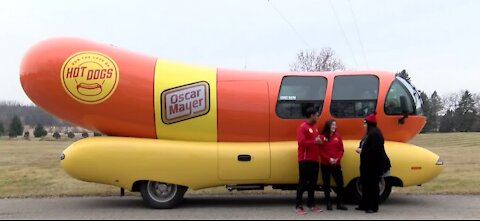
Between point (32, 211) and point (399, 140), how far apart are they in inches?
252

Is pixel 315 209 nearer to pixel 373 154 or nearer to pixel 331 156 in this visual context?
pixel 331 156

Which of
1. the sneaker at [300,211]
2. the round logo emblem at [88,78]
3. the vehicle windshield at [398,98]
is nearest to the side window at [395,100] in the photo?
the vehicle windshield at [398,98]

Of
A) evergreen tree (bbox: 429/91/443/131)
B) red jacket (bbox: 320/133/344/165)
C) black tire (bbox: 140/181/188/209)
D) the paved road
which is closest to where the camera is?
the paved road

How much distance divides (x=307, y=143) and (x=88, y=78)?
12.5ft

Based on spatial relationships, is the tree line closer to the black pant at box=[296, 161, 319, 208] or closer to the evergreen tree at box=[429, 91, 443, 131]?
the evergreen tree at box=[429, 91, 443, 131]

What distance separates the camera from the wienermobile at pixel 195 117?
8.85 m

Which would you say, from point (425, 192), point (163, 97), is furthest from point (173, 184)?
point (425, 192)

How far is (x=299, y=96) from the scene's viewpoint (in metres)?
9.18

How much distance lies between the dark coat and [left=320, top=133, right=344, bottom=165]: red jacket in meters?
0.38

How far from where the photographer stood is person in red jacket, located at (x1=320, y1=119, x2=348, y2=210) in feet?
28.2

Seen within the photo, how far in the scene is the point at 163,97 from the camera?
8.99 m

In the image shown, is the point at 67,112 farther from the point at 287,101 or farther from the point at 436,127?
the point at 436,127

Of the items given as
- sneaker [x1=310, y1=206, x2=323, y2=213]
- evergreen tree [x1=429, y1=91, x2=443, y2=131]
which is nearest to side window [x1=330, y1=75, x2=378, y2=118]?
sneaker [x1=310, y1=206, x2=323, y2=213]

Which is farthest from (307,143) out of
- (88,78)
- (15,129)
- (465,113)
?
(465,113)
